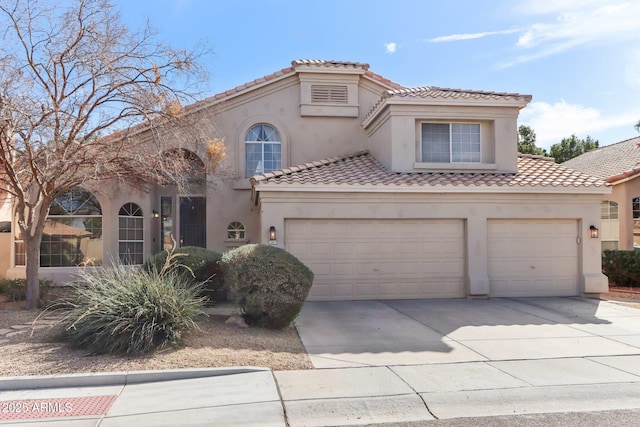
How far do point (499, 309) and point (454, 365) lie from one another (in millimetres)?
5126

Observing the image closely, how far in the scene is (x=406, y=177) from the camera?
44.9 feet

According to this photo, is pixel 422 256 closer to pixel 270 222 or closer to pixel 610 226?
pixel 270 222

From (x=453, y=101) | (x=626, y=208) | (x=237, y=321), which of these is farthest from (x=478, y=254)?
(x=626, y=208)

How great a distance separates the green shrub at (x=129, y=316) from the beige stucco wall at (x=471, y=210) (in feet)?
15.9

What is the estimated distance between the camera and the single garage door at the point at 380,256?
12.9 metres

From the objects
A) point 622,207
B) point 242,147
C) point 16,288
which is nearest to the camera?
point 16,288

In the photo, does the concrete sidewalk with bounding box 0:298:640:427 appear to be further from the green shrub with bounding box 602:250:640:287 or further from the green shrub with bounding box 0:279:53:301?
the green shrub with bounding box 602:250:640:287

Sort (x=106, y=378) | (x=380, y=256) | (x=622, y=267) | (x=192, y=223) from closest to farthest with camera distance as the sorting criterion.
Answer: (x=106, y=378) → (x=380, y=256) → (x=622, y=267) → (x=192, y=223)

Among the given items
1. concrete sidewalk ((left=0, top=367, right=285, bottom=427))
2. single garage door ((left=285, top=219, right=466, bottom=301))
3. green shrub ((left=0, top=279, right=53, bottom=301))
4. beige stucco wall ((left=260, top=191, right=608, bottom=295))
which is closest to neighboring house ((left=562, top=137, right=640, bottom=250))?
beige stucco wall ((left=260, top=191, right=608, bottom=295))

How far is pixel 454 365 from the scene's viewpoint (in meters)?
7.04

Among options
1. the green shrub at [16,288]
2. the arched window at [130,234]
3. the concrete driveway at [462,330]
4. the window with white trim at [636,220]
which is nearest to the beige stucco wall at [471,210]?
the concrete driveway at [462,330]

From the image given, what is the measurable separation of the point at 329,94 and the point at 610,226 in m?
12.9

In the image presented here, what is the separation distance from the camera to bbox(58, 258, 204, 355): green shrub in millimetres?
7273

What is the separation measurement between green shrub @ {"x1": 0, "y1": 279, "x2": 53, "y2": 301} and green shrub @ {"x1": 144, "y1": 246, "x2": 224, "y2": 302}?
3.62 m
